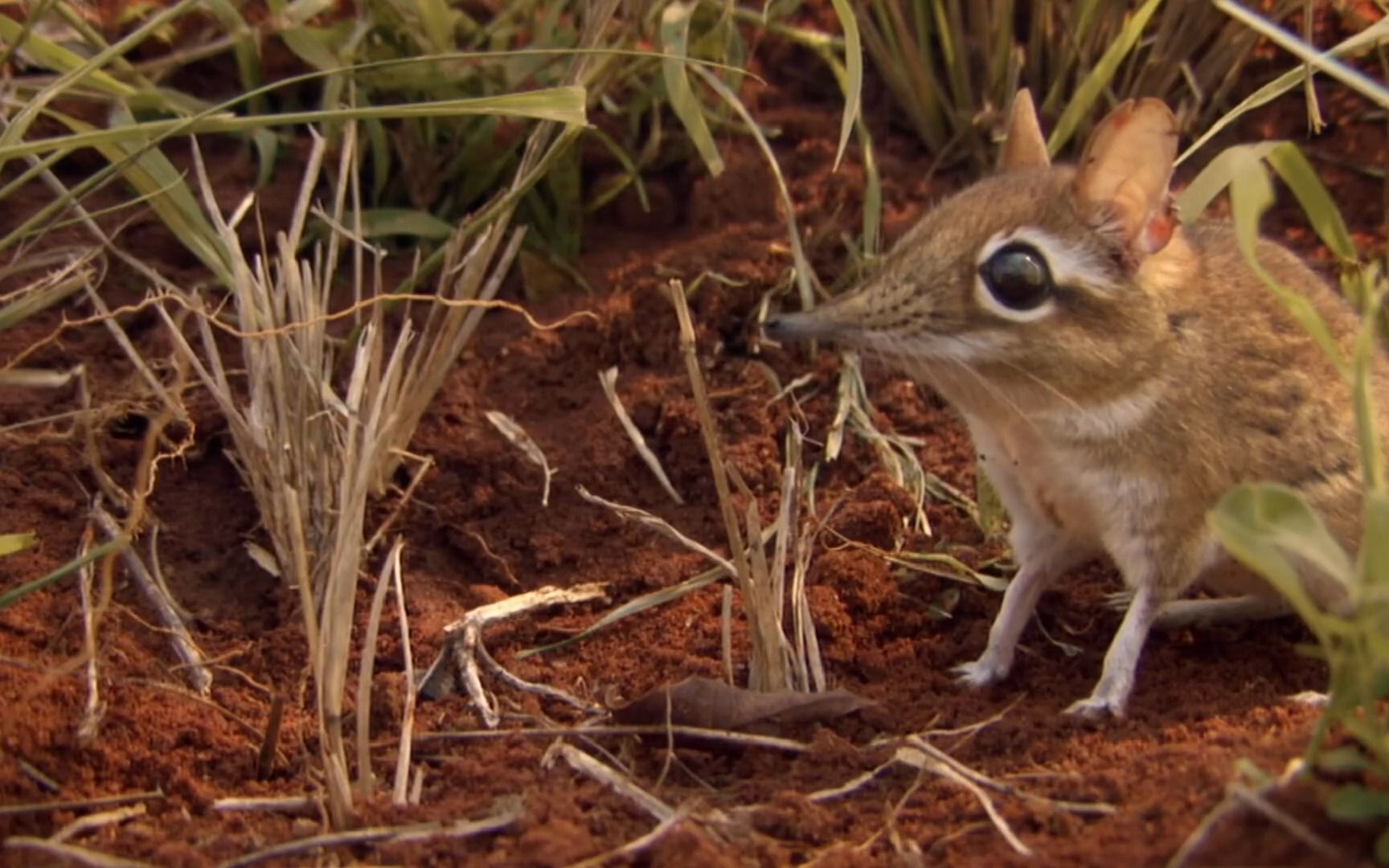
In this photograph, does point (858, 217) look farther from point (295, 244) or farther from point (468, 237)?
point (295, 244)

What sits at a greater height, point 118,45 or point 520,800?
point 118,45

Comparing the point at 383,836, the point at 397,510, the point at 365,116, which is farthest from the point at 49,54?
the point at 383,836

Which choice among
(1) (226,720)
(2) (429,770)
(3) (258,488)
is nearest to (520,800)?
(2) (429,770)

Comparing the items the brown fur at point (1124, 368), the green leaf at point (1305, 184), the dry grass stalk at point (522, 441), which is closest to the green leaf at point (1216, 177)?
the green leaf at point (1305, 184)

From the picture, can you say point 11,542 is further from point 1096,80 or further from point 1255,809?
point 1096,80

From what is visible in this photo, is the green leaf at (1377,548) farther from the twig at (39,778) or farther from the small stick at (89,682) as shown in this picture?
the twig at (39,778)

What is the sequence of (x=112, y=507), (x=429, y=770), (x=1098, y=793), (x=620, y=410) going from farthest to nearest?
1. (x=620, y=410)
2. (x=112, y=507)
3. (x=429, y=770)
4. (x=1098, y=793)

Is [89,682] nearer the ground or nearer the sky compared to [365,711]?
nearer the ground
